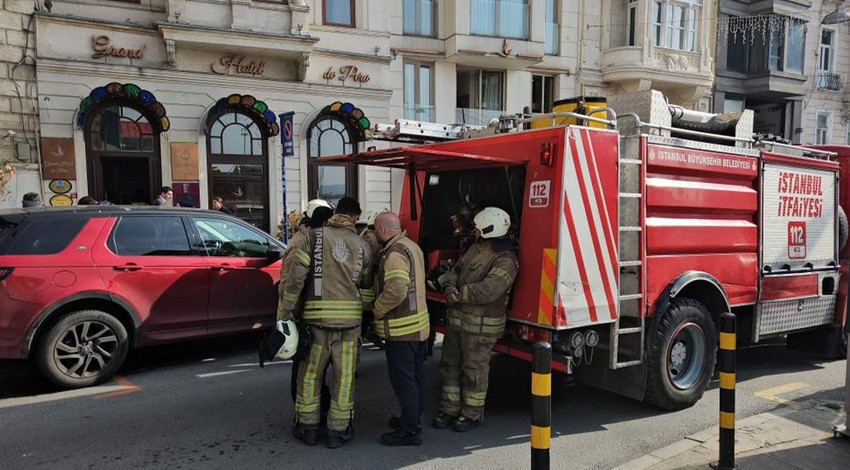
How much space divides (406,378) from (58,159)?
36.2 ft

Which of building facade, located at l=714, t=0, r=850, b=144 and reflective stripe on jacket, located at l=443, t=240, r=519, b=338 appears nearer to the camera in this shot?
reflective stripe on jacket, located at l=443, t=240, r=519, b=338

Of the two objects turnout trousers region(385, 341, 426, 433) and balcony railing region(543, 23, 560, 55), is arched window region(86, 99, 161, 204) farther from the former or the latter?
balcony railing region(543, 23, 560, 55)

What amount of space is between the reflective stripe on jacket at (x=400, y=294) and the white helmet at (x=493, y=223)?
20.2 inches

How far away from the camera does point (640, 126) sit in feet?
15.4

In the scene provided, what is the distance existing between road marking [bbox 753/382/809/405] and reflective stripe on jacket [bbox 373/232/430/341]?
11.2 feet

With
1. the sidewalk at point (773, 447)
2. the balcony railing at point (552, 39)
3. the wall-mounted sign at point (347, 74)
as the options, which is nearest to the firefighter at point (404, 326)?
the sidewalk at point (773, 447)

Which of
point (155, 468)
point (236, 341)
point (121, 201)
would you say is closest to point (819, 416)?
point (155, 468)

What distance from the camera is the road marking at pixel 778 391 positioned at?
213 inches

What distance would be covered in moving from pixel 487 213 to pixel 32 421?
12.8 feet

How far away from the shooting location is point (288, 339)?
4152mm

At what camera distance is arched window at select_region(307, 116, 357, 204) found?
14852 millimetres

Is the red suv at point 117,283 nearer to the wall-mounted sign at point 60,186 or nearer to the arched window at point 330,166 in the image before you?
the wall-mounted sign at point 60,186

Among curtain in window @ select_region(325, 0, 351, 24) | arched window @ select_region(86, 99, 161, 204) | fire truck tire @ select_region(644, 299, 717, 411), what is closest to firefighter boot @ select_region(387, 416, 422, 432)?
fire truck tire @ select_region(644, 299, 717, 411)

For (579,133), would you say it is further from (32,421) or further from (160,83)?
(160,83)
